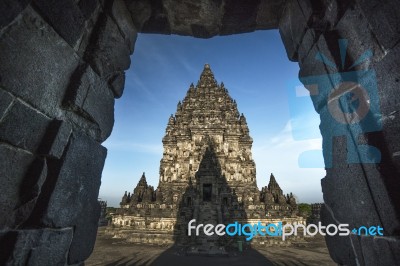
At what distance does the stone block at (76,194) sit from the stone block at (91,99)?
220 mm

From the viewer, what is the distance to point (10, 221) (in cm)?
144

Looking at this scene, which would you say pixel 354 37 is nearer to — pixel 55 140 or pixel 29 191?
pixel 55 140

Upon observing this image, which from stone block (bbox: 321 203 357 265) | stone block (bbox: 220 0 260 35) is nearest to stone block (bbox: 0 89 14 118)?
stone block (bbox: 220 0 260 35)

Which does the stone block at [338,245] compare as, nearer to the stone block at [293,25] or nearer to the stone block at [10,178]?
the stone block at [293,25]

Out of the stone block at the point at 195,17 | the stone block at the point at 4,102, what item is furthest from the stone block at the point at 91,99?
the stone block at the point at 195,17

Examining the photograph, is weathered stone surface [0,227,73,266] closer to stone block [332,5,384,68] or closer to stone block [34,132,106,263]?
stone block [34,132,106,263]

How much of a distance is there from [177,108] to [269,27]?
28654mm

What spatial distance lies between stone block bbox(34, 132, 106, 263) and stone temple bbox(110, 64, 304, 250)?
1123 centimetres

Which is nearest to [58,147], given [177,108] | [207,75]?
[177,108]

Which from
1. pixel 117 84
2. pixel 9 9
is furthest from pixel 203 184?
pixel 9 9

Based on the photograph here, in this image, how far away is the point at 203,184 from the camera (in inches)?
782

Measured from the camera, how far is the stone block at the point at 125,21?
7.86ft

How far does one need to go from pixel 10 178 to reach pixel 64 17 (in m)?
1.33

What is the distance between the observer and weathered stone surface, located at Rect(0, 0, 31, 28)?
1.30 m
